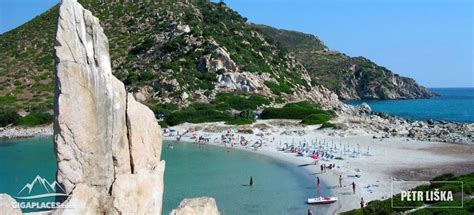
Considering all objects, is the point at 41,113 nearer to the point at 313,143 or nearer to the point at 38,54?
the point at 38,54

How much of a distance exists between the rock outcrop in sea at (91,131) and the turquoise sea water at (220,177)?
1536cm

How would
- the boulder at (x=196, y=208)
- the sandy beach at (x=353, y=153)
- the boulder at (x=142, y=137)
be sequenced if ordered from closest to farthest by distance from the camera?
the boulder at (x=196, y=208) < the boulder at (x=142, y=137) < the sandy beach at (x=353, y=153)

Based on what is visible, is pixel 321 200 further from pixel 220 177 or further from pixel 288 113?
pixel 288 113

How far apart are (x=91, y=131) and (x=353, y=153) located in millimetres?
36665

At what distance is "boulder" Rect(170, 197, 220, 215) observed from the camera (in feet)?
31.7

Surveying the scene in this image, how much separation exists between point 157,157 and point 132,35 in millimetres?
96410

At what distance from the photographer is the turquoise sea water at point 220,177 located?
2705cm

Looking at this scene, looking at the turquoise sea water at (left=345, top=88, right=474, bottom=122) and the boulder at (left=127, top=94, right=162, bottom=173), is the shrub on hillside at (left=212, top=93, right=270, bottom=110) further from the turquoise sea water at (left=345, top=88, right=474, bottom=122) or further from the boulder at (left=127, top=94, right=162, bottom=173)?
the boulder at (left=127, top=94, right=162, bottom=173)

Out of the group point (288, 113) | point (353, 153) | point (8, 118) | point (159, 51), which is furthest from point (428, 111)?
point (8, 118)

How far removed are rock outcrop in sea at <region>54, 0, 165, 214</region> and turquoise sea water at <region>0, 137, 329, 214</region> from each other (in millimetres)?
15360

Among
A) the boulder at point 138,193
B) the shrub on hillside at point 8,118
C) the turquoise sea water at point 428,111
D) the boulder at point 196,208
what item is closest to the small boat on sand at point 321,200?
the boulder at point 196,208

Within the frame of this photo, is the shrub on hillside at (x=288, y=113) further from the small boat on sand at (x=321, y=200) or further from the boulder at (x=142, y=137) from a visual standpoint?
the boulder at (x=142, y=137)

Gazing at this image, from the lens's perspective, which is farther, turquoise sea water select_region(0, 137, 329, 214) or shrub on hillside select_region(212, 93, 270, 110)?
shrub on hillside select_region(212, 93, 270, 110)

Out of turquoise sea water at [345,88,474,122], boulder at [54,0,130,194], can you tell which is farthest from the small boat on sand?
turquoise sea water at [345,88,474,122]
